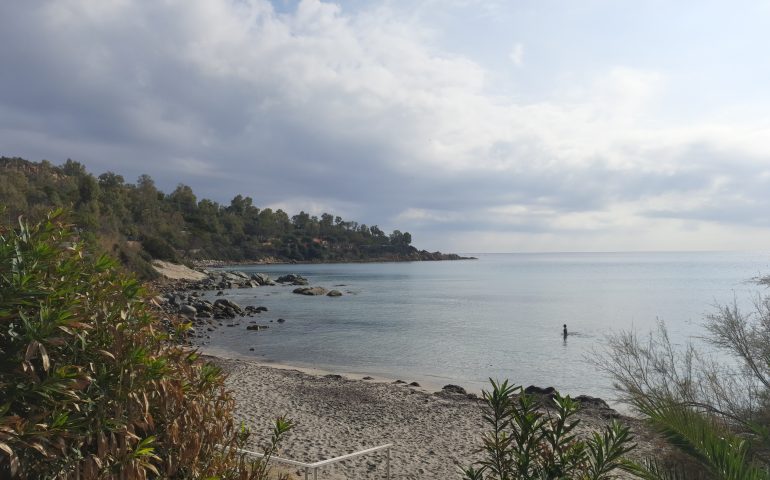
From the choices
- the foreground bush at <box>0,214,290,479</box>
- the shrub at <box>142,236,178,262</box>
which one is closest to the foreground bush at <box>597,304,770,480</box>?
the foreground bush at <box>0,214,290,479</box>

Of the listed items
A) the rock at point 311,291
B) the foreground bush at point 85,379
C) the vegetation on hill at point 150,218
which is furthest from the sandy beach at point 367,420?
the rock at point 311,291

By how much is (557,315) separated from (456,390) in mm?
30904

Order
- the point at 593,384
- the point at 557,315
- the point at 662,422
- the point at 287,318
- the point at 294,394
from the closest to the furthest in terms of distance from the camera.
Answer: the point at 662,422 → the point at 294,394 → the point at 593,384 → the point at 287,318 → the point at 557,315

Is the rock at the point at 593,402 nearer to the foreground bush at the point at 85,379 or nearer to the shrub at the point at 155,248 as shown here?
the foreground bush at the point at 85,379

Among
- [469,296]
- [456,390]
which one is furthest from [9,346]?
[469,296]

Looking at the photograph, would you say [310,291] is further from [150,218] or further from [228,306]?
[150,218]

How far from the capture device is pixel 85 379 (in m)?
2.89

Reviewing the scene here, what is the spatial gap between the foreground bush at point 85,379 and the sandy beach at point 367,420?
7.22 metres

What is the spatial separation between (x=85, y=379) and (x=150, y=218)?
397 ft

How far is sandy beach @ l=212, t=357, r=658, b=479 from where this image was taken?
11156mm

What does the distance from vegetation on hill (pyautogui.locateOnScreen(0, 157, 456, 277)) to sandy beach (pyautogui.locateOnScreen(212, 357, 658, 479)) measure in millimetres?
23332

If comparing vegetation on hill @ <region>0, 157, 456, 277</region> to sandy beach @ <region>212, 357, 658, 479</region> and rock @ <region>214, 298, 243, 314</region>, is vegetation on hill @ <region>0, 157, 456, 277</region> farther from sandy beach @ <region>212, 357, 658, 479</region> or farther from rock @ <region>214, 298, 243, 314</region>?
sandy beach @ <region>212, 357, 658, 479</region>

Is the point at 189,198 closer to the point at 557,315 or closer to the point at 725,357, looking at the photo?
the point at 557,315

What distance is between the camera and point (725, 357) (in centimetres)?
2680
